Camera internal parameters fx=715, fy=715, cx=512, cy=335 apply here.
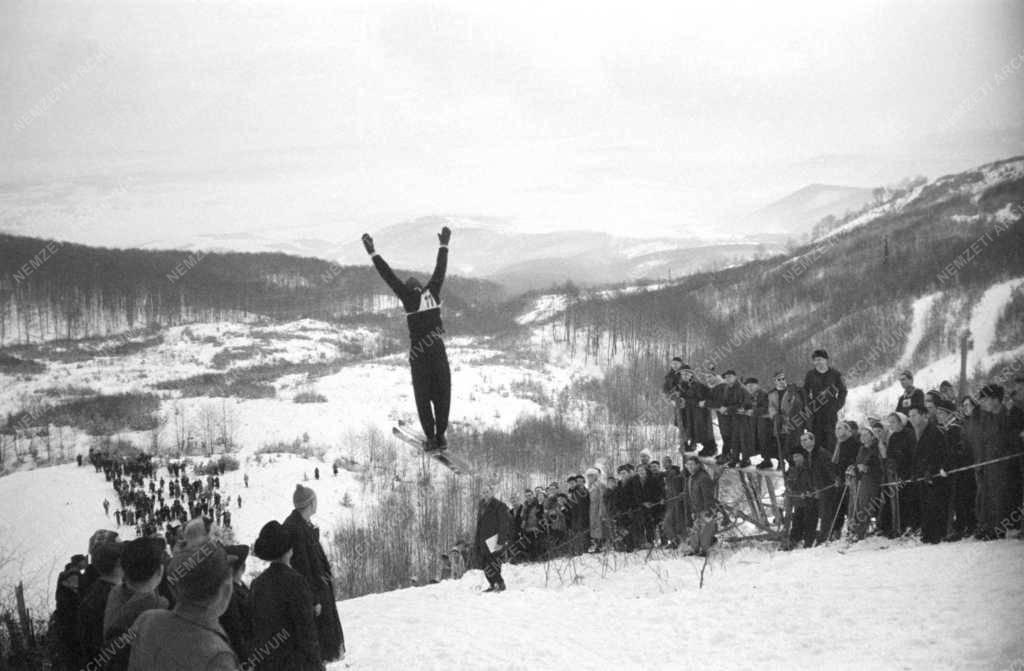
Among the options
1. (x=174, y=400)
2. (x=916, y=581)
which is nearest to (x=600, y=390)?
(x=174, y=400)

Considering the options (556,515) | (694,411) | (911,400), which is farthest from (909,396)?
(556,515)

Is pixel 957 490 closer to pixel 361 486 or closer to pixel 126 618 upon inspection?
pixel 126 618

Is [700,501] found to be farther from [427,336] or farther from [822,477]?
[427,336]

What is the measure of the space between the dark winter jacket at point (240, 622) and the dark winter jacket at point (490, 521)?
7.64 m

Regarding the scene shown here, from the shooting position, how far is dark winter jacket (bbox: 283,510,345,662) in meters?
6.00

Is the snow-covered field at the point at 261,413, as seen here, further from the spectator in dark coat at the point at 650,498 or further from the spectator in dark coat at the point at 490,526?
the spectator in dark coat at the point at 650,498

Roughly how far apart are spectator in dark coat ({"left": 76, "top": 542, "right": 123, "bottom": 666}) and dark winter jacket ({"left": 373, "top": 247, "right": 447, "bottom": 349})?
366 cm

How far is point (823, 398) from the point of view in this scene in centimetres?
1162

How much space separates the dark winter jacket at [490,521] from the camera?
13008 millimetres

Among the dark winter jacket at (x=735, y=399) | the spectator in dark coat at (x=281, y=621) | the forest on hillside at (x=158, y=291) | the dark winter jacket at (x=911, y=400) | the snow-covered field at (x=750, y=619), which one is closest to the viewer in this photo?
the spectator in dark coat at (x=281, y=621)

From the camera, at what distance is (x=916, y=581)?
29.4 ft

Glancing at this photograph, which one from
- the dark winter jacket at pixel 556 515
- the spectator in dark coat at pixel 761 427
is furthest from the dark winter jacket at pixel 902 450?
the dark winter jacket at pixel 556 515

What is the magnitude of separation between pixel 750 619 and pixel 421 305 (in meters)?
A: 5.86

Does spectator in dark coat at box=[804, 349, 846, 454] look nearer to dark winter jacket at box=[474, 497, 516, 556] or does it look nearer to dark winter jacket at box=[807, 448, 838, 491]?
dark winter jacket at box=[807, 448, 838, 491]
